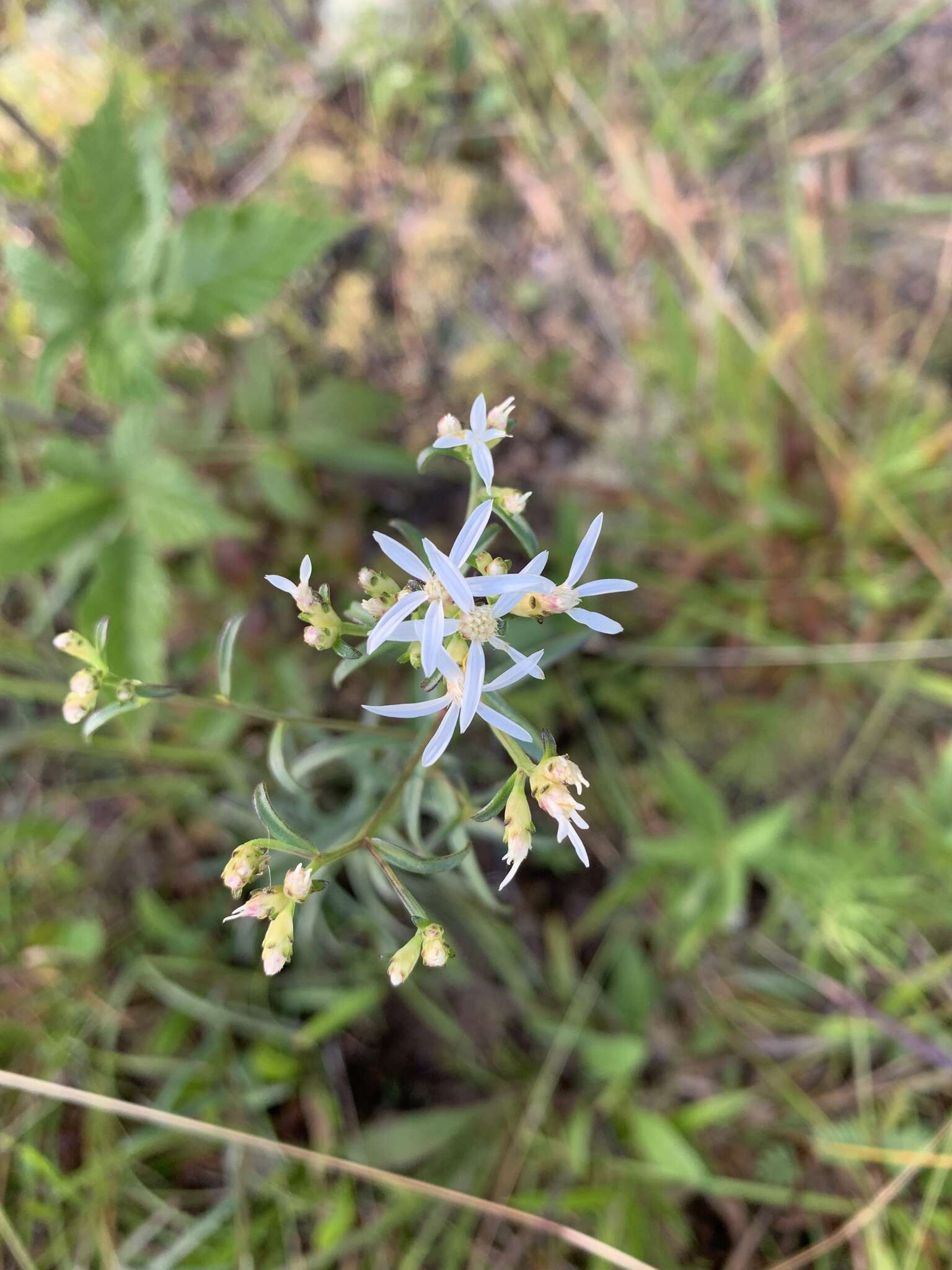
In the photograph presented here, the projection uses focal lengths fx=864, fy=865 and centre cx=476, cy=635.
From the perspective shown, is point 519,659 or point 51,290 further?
point 51,290

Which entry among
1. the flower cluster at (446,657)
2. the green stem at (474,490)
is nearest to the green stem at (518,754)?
the flower cluster at (446,657)

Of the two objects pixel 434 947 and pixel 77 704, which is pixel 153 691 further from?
pixel 434 947

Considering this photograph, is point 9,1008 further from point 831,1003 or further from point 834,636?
point 834,636

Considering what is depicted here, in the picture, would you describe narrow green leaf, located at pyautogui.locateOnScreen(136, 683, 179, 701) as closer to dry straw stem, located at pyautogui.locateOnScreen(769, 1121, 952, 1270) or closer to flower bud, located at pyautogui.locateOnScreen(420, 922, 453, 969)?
flower bud, located at pyautogui.locateOnScreen(420, 922, 453, 969)

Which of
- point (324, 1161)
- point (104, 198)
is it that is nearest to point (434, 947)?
point (324, 1161)

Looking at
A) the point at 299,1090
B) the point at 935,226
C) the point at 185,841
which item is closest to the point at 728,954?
the point at 299,1090
